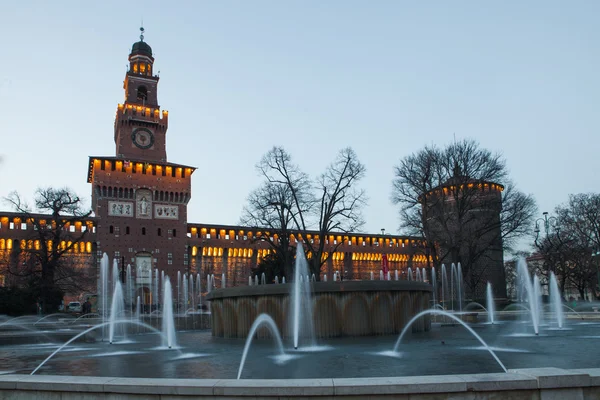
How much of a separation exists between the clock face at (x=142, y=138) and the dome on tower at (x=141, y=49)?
988 centimetres

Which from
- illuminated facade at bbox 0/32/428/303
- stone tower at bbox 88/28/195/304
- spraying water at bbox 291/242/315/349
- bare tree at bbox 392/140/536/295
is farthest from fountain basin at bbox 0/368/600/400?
stone tower at bbox 88/28/195/304

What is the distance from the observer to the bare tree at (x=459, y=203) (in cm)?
3366

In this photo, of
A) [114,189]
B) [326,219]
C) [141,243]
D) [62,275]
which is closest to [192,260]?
[141,243]

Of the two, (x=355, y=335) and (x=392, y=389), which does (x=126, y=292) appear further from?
(x=392, y=389)

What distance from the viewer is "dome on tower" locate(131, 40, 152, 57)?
62219 millimetres

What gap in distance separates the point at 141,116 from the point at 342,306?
51974 mm

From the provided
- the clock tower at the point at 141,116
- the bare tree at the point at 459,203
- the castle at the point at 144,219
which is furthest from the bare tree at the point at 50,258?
the bare tree at the point at 459,203

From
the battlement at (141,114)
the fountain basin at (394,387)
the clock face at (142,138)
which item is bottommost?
the fountain basin at (394,387)

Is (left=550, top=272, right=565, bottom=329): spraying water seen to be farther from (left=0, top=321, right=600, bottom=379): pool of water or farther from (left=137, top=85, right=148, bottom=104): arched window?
(left=137, top=85, right=148, bottom=104): arched window

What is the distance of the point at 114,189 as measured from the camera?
5500 cm

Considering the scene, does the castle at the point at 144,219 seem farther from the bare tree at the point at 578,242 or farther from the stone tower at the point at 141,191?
the bare tree at the point at 578,242

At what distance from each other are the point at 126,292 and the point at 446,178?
33464 millimetres

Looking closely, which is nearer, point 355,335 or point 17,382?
point 17,382

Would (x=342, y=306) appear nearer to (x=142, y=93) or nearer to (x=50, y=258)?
(x=50, y=258)
